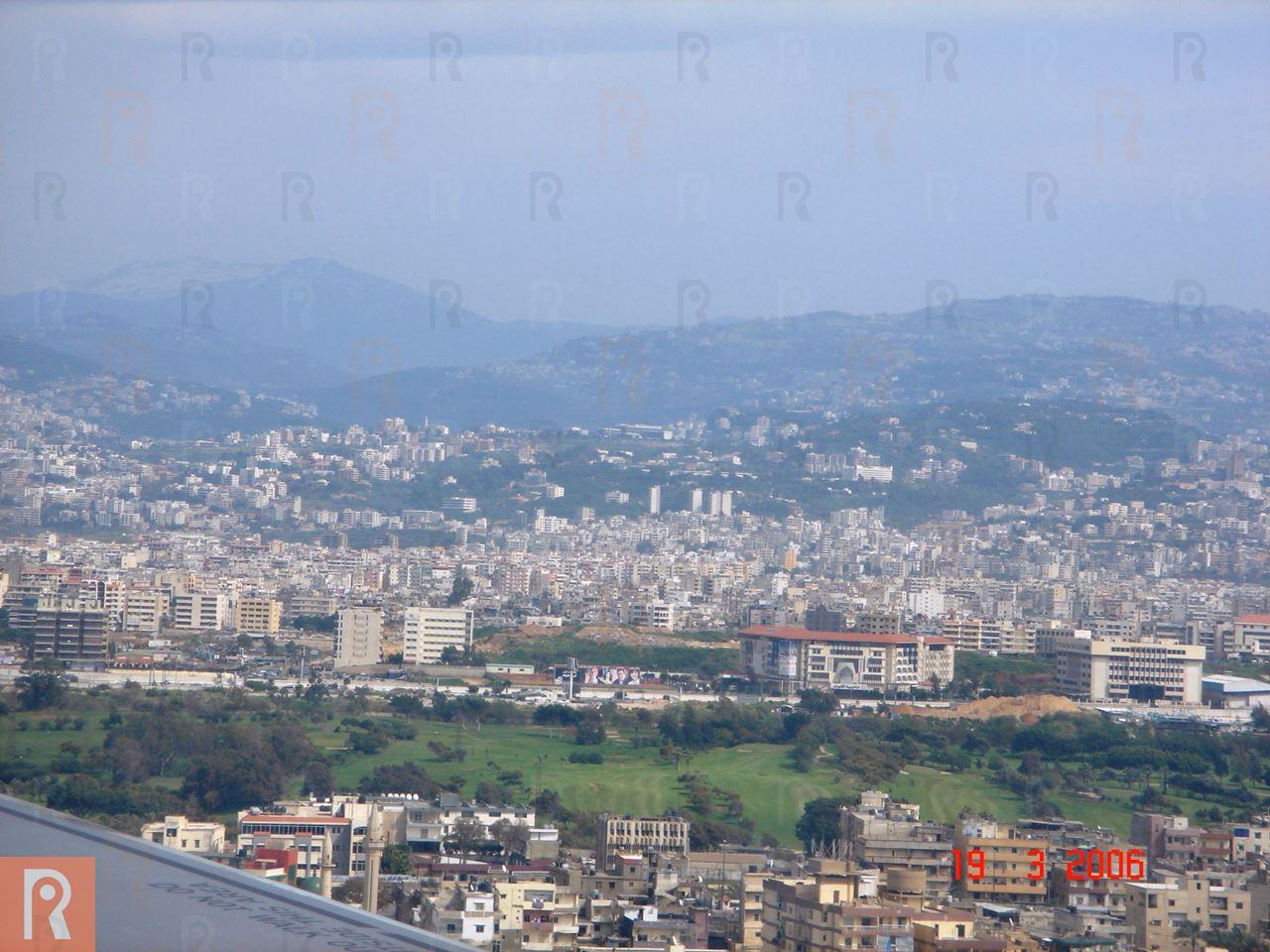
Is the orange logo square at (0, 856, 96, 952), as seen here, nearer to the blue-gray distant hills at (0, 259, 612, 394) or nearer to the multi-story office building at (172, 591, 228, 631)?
the multi-story office building at (172, 591, 228, 631)

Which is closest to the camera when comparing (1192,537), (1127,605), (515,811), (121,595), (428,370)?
(515,811)

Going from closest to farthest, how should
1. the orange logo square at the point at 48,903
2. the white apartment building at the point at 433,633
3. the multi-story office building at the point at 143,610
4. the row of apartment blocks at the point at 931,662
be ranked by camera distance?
the orange logo square at the point at 48,903
the row of apartment blocks at the point at 931,662
the white apartment building at the point at 433,633
the multi-story office building at the point at 143,610

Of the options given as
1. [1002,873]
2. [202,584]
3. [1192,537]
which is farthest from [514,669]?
[1192,537]

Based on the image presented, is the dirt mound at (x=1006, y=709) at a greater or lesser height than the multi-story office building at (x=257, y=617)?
lesser

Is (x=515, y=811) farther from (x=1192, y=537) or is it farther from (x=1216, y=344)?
(x=1216, y=344)

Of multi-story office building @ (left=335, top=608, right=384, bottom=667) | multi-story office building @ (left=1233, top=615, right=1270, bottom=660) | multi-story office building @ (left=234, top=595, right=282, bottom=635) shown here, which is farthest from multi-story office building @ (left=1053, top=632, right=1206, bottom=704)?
multi-story office building @ (left=234, top=595, right=282, bottom=635)

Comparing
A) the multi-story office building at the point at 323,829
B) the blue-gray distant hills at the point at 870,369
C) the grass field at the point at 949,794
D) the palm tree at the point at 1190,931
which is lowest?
the palm tree at the point at 1190,931

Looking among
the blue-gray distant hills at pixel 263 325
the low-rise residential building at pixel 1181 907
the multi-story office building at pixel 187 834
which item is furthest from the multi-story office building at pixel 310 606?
the blue-gray distant hills at pixel 263 325

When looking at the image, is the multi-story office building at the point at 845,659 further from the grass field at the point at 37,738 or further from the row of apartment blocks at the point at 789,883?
the row of apartment blocks at the point at 789,883

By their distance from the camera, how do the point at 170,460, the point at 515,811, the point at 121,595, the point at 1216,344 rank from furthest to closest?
the point at 1216,344, the point at 170,460, the point at 121,595, the point at 515,811
